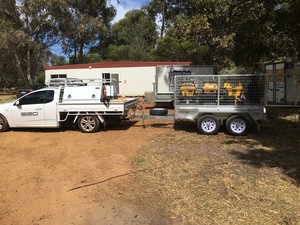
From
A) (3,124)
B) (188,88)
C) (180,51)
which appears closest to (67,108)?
(3,124)

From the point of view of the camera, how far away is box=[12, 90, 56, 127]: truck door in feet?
34.8

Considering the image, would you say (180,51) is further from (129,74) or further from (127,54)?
(127,54)

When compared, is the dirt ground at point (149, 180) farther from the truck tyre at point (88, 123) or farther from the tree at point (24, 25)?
the tree at point (24, 25)

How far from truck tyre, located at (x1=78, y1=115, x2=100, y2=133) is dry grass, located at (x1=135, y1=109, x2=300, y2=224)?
8.03 feet

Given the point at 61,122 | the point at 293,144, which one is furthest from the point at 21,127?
the point at 293,144

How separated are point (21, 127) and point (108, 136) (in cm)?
345

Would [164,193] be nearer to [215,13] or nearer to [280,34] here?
[280,34]

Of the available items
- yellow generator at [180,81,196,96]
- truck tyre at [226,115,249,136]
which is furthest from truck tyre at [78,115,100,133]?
truck tyre at [226,115,249,136]

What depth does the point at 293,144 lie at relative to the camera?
27.3 feet

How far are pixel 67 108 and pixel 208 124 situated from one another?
453 cm

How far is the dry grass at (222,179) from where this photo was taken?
4.47 m

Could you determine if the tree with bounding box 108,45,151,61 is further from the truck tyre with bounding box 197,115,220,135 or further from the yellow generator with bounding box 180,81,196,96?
the truck tyre with bounding box 197,115,220,135

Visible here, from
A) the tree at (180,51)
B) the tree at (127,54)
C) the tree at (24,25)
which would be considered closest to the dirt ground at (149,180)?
the tree at (180,51)

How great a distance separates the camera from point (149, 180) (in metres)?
5.78
